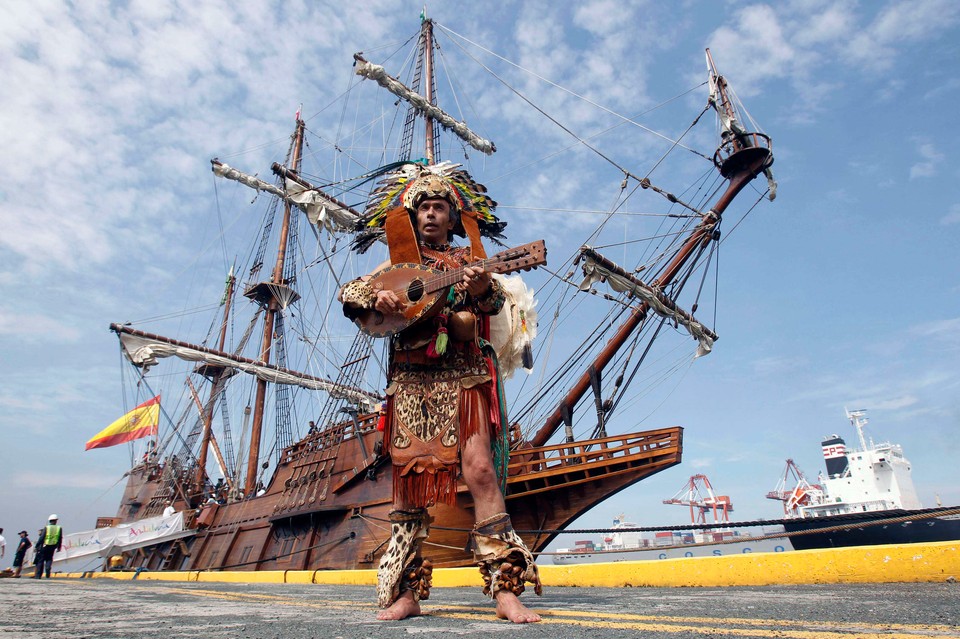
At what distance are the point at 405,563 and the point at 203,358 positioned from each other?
80.6 ft

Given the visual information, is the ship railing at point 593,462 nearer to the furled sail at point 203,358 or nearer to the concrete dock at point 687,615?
the concrete dock at point 687,615

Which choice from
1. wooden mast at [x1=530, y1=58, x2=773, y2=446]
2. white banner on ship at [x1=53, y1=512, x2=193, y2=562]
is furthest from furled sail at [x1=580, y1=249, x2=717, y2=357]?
white banner on ship at [x1=53, y1=512, x2=193, y2=562]

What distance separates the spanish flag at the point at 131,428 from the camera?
83.0 ft

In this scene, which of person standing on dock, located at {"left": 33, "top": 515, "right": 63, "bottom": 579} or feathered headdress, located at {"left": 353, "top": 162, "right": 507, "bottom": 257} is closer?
feathered headdress, located at {"left": 353, "top": 162, "right": 507, "bottom": 257}

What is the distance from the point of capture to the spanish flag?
25.3 meters

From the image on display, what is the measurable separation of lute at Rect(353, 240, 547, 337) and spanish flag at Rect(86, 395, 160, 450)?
2672 cm

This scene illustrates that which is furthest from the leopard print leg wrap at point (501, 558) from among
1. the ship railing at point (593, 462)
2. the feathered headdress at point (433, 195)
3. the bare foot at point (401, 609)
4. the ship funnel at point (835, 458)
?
the ship funnel at point (835, 458)

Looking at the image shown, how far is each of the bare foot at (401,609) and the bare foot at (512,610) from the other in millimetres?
423

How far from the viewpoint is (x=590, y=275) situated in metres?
13.4

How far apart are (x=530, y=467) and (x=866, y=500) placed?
27.1 meters

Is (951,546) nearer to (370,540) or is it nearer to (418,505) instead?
(418,505)

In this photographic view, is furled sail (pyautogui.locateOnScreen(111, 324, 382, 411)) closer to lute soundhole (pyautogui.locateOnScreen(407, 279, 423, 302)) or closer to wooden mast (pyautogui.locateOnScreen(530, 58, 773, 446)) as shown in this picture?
wooden mast (pyautogui.locateOnScreen(530, 58, 773, 446))

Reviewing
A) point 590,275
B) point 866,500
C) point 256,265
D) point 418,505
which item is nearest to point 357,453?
point 590,275

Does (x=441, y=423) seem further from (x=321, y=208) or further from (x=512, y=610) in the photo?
(x=321, y=208)
